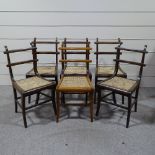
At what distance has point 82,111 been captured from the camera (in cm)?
287

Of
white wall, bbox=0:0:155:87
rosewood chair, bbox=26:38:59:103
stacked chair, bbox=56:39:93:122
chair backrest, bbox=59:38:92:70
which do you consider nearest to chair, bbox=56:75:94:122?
stacked chair, bbox=56:39:93:122

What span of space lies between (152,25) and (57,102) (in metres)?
1.83

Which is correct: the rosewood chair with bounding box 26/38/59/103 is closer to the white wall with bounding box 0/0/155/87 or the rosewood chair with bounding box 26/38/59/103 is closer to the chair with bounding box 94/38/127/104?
the white wall with bounding box 0/0/155/87

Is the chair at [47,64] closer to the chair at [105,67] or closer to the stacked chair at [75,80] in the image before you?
the stacked chair at [75,80]

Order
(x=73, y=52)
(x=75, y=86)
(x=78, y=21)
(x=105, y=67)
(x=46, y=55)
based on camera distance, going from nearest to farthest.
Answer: (x=75, y=86), (x=73, y=52), (x=105, y=67), (x=78, y=21), (x=46, y=55)

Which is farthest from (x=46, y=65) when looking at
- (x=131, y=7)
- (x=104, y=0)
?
(x=131, y=7)

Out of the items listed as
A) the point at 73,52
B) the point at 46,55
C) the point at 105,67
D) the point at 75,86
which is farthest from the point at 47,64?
the point at 75,86

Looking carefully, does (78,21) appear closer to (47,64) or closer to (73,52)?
(73,52)

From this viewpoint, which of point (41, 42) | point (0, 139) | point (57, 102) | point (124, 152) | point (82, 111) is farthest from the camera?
point (41, 42)

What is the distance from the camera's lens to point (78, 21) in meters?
3.26

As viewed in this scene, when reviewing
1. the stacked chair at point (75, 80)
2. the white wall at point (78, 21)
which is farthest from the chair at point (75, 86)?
the white wall at point (78, 21)

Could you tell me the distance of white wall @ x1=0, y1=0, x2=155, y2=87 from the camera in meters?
3.16

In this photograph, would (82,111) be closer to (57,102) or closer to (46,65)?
(57,102)

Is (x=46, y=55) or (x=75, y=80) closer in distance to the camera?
(x=75, y=80)
